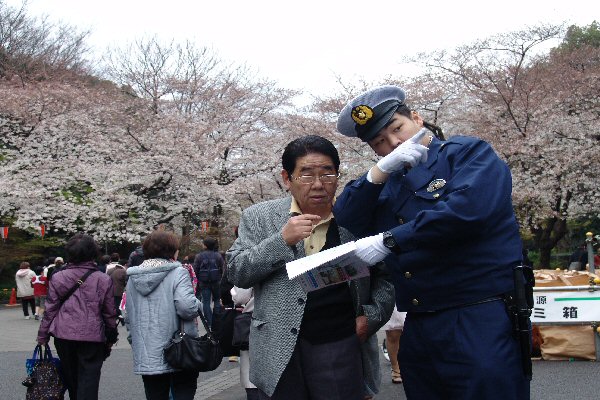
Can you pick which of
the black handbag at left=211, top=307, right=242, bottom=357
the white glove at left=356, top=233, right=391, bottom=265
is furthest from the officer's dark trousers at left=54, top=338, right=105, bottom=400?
the white glove at left=356, top=233, right=391, bottom=265

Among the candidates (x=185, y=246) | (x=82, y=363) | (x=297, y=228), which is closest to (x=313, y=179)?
(x=297, y=228)

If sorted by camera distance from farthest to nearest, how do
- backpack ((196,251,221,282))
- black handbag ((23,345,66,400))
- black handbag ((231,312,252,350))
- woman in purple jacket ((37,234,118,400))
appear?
backpack ((196,251,221,282)), black handbag ((23,345,66,400)), woman in purple jacket ((37,234,118,400)), black handbag ((231,312,252,350))

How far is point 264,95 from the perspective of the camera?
95.1 ft

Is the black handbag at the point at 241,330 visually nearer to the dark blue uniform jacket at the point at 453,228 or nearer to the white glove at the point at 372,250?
the dark blue uniform jacket at the point at 453,228

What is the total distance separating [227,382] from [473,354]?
18.6 ft

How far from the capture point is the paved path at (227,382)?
20.9 feet

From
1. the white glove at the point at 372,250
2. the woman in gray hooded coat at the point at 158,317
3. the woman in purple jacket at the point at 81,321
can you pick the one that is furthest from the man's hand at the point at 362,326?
the woman in purple jacket at the point at 81,321

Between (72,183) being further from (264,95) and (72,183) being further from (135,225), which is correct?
(264,95)

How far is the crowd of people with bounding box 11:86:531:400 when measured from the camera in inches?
86.1

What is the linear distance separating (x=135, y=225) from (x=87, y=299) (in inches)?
769

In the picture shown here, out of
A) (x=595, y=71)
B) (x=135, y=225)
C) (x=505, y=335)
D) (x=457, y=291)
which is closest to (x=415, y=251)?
(x=457, y=291)

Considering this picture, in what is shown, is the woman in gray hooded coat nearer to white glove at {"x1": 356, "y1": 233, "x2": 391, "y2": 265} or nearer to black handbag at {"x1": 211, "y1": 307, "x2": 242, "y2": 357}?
black handbag at {"x1": 211, "y1": 307, "x2": 242, "y2": 357}

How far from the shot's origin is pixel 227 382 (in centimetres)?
749

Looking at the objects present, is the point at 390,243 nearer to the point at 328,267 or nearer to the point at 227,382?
the point at 328,267
